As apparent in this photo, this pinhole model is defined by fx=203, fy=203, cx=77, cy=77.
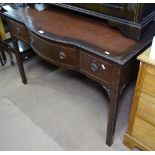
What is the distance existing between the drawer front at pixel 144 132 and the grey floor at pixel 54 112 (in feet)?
0.56

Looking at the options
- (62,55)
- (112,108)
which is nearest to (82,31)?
(62,55)

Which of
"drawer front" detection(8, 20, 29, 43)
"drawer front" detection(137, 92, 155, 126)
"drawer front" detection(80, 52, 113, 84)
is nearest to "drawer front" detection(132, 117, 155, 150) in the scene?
"drawer front" detection(137, 92, 155, 126)

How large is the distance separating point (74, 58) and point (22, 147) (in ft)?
2.30

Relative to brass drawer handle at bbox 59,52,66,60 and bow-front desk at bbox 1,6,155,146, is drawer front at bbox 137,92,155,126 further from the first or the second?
brass drawer handle at bbox 59,52,66,60

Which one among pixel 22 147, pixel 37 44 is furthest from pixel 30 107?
pixel 37 44

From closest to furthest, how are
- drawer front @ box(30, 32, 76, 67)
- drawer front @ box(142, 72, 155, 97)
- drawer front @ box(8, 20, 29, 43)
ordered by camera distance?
drawer front @ box(142, 72, 155, 97) → drawer front @ box(30, 32, 76, 67) → drawer front @ box(8, 20, 29, 43)

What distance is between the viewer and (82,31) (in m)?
1.13

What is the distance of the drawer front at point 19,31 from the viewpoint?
135 centimetres

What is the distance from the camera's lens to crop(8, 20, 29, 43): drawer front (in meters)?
1.35

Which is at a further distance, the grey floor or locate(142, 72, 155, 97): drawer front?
the grey floor

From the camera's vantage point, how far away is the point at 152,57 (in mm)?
875

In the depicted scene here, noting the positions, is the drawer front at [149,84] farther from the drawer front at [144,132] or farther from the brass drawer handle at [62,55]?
the brass drawer handle at [62,55]

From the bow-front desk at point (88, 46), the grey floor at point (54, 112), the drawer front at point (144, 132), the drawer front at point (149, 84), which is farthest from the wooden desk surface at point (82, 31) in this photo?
the grey floor at point (54, 112)

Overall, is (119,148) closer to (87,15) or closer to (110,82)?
(110,82)
